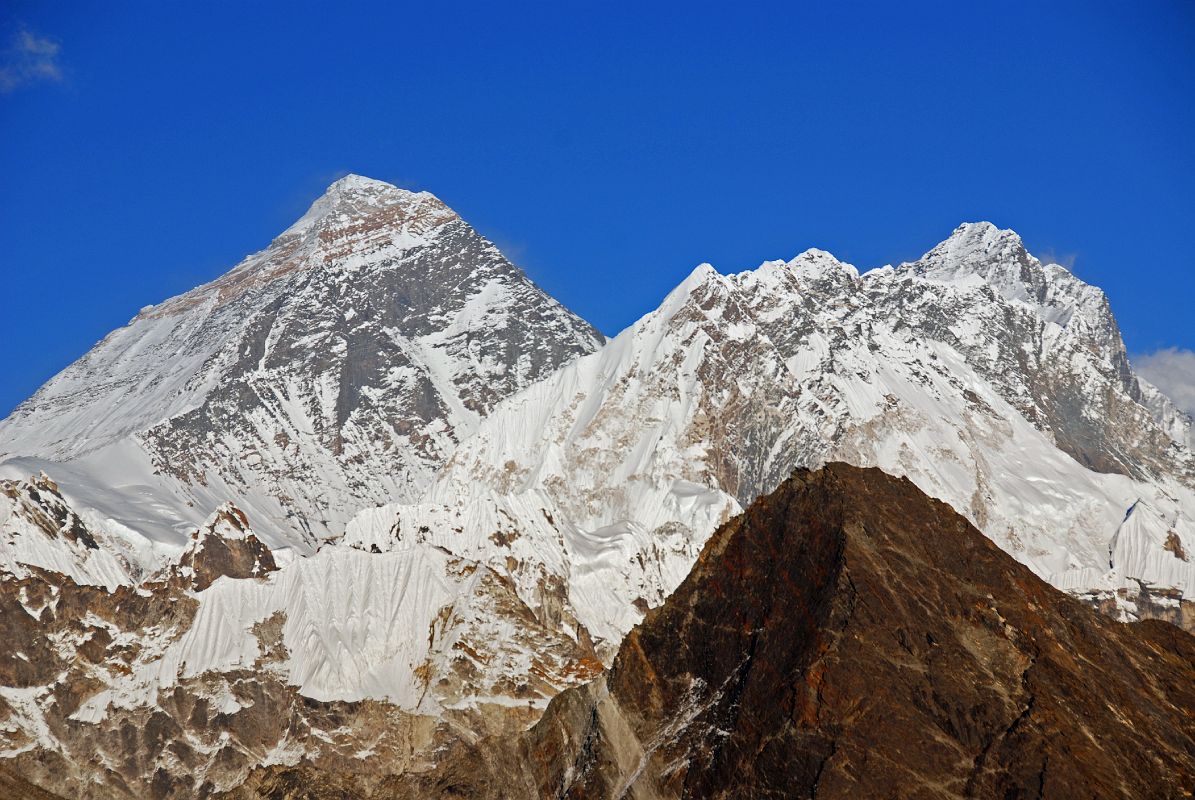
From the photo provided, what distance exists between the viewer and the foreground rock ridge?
8156 centimetres

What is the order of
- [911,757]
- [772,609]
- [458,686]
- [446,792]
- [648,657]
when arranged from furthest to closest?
[458,686]
[446,792]
[648,657]
[772,609]
[911,757]

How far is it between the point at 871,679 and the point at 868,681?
207 millimetres

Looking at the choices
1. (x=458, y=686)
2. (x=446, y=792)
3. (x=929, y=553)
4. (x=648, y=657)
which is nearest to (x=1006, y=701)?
(x=929, y=553)

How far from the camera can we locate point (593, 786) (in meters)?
95.9

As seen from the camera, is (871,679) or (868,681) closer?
(868,681)

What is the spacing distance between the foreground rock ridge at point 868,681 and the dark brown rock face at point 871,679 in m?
0.10

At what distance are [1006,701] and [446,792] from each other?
4281 centimetres

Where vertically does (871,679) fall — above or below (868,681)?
above

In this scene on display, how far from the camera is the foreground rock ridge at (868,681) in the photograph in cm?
8156

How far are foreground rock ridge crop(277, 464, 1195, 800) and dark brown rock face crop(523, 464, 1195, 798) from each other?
0.34 ft

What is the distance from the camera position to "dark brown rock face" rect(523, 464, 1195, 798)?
81.5 m

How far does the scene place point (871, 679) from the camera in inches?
3324

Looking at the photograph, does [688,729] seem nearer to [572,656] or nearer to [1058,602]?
[1058,602]

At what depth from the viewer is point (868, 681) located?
8431 centimetres
